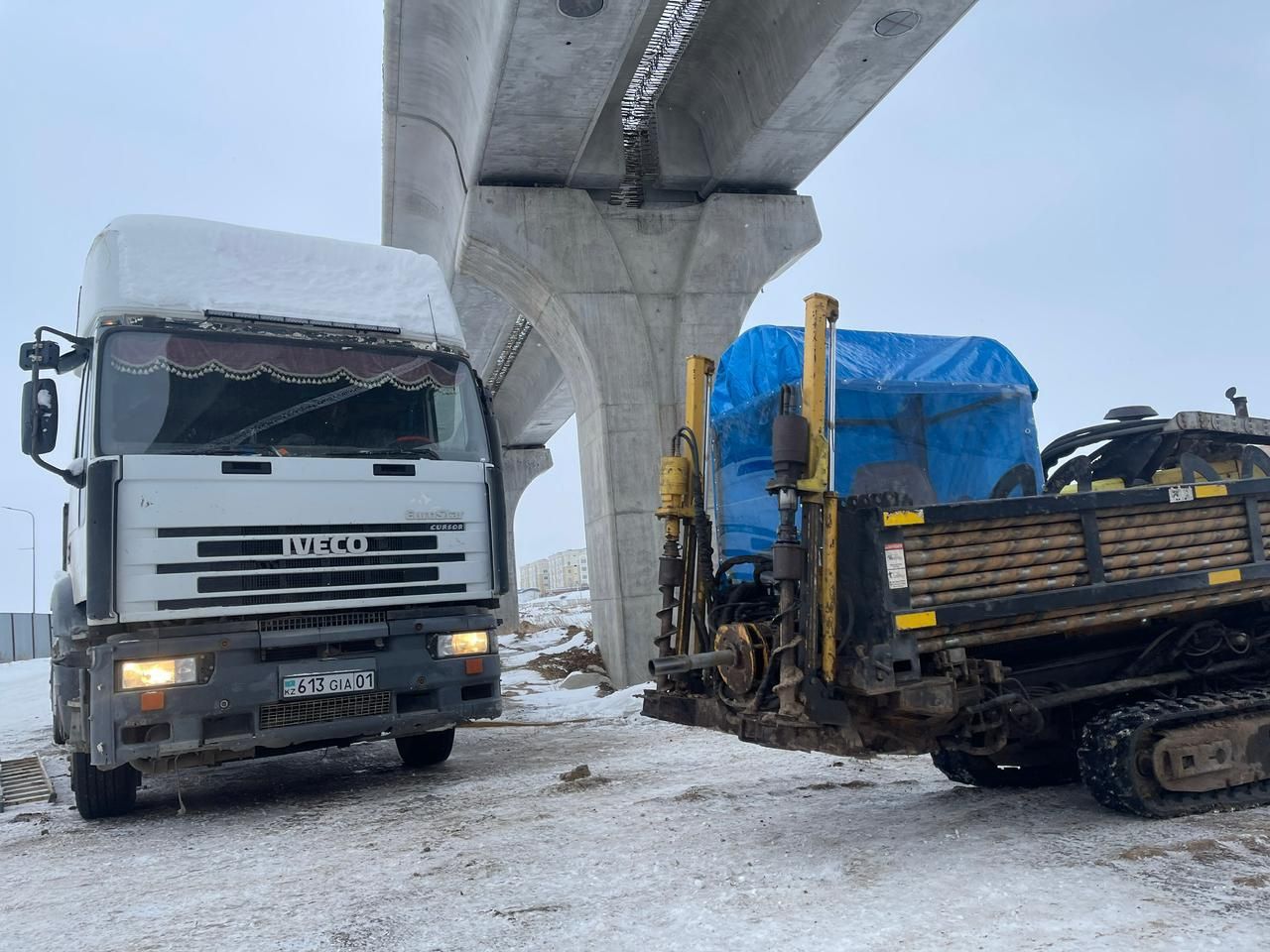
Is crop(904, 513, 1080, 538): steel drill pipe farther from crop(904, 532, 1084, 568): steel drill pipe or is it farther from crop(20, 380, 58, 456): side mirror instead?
crop(20, 380, 58, 456): side mirror

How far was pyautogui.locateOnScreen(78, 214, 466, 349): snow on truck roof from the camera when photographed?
20.9ft

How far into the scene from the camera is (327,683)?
6.05 m

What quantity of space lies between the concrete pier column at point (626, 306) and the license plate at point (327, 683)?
5.55 meters

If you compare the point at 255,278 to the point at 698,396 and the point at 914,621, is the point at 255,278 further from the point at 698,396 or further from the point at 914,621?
the point at 914,621

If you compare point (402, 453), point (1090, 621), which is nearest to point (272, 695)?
point (402, 453)

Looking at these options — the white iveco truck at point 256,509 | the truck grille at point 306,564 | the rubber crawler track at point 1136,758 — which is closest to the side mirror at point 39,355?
the white iveco truck at point 256,509

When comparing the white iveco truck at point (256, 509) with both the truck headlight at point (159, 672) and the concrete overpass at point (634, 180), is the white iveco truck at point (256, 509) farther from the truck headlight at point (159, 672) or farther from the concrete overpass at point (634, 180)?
the concrete overpass at point (634, 180)

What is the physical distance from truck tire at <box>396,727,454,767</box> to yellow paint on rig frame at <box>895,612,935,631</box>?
4.39 metres

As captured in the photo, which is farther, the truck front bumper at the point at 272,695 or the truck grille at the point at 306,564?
the truck grille at the point at 306,564

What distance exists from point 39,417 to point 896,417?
507 cm

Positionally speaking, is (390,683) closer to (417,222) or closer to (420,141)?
(420,141)

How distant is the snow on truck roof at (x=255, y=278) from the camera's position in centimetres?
638

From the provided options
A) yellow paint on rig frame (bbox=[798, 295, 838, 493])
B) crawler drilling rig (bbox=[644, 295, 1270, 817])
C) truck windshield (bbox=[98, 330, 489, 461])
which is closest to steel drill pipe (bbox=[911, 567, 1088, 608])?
crawler drilling rig (bbox=[644, 295, 1270, 817])

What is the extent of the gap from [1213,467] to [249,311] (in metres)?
5.94
